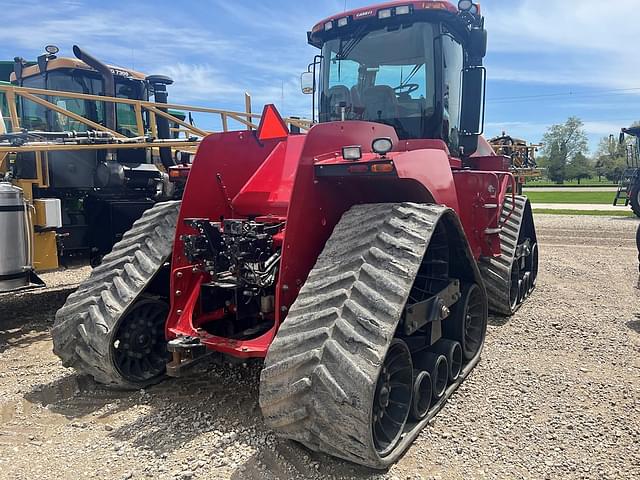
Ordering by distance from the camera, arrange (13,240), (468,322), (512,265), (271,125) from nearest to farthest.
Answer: (271,125), (468,322), (13,240), (512,265)

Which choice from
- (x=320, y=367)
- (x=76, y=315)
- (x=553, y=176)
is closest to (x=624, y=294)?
(x=320, y=367)

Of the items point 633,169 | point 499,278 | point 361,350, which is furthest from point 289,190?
point 633,169

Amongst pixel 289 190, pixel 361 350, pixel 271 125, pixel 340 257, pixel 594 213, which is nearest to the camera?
pixel 361 350

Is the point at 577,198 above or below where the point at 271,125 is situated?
below

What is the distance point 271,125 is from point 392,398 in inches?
90.0

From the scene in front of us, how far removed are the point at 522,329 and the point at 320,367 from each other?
3703 mm

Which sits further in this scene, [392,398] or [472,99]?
[472,99]

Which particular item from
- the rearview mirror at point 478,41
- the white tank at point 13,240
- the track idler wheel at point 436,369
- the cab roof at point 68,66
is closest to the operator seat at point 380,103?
the rearview mirror at point 478,41

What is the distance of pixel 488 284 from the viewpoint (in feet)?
20.0

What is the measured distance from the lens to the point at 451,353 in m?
3.98

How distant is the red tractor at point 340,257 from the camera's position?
2840 millimetres

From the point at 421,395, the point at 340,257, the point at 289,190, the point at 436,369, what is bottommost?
the point at 421,395

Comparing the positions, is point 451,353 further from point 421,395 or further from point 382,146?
point 382,146

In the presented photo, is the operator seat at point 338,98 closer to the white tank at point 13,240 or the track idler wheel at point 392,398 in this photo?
the track idler wheel at point 392,398
